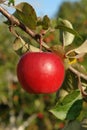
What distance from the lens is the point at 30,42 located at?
117cm

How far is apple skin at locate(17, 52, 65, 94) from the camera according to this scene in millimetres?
985

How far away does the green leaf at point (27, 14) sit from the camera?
3.56ft

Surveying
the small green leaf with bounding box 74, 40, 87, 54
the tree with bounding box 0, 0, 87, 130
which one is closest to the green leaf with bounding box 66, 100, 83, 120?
the tree with bounding box 0, 0, 87, 130

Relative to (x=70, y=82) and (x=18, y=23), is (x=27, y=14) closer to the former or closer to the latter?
(x=18, y=23)

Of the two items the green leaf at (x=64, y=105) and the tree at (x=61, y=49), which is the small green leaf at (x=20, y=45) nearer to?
the tree at (x=61, y=49)

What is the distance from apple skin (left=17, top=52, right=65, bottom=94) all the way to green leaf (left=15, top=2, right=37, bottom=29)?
117 millimetres

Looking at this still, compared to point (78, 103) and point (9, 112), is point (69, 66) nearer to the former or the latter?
point (78, 103)

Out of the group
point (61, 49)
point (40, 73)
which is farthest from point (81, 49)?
point (40, 73)

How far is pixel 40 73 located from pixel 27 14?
0.59ft

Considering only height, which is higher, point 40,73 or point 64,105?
point 40,73

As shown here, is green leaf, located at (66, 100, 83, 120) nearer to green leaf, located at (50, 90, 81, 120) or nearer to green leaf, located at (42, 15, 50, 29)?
green leaf, located at (50, 90, 81, 120)

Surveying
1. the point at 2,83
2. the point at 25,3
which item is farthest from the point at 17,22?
the point at 2,83

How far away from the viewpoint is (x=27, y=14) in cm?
109

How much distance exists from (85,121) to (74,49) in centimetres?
23
